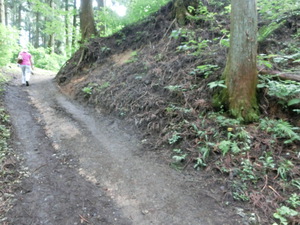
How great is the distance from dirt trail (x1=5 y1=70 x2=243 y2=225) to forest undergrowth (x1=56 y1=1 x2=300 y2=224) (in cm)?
43

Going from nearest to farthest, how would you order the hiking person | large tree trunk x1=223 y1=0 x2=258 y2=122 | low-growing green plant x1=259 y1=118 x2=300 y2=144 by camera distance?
Answer: low-growing green plant x1=259 y1=118 x2=300 y2=144 < large tree trunk x1=223 y1=0 x2=258 y2=122 < the hiking person

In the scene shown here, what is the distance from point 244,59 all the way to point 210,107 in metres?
1.42

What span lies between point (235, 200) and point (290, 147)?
166 centimetres

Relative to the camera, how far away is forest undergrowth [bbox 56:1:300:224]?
11.6ft

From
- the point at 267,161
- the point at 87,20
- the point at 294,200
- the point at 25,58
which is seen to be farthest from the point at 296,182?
the point at 87,20

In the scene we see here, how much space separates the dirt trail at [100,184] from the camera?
122 inches

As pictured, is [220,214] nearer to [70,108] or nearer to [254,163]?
[254,163]

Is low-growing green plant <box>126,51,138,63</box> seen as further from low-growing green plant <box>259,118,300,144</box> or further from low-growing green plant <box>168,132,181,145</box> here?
low-growing green plant <box>259,118,300,144</box>

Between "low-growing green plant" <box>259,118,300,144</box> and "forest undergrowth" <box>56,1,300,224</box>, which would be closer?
"forest undergrowth" <box>56,1,300,224</box>

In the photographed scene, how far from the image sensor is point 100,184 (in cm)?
384

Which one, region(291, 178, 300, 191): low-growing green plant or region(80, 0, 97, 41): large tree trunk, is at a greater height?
region(80, 0, 97, 41): large tree trunk

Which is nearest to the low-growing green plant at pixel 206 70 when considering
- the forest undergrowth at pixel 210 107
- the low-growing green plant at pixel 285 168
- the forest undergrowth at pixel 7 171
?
the forest undergrowth at pixel 210 107

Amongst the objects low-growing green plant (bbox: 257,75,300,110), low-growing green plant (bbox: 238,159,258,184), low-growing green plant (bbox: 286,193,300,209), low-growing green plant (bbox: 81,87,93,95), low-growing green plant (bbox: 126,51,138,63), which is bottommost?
low-growing green plant (bbox: 286,193,300,209)

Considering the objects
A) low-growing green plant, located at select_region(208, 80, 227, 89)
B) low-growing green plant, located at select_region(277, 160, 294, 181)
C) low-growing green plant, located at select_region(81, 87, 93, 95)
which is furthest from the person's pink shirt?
low-growing green plant, located at select_region(277, 160, 294, 181)
